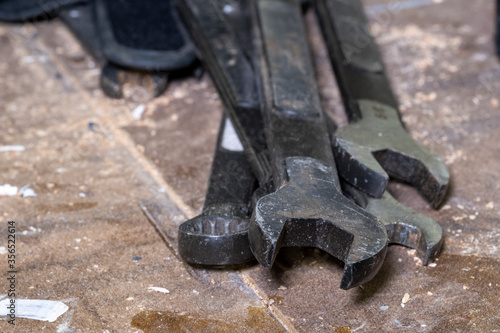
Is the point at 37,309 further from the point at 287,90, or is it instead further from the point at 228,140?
the point at 287,90

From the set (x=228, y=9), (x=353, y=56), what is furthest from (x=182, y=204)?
(x=228, y=9)

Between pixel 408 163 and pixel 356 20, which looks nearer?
pixel 408 163

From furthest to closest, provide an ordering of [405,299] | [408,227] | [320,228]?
[408,227]
[405,299]
[320,228]

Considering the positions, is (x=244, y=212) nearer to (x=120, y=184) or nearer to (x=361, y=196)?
(x=361, y=196)

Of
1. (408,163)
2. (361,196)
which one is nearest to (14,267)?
(361,196)

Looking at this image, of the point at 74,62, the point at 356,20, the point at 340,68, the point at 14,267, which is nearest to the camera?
the point at 14,267

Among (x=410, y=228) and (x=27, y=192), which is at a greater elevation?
(x=410, y=228)

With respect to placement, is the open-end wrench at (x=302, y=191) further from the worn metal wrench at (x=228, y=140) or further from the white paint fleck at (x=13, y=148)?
the white paint fleck at (x=13, y=148)
